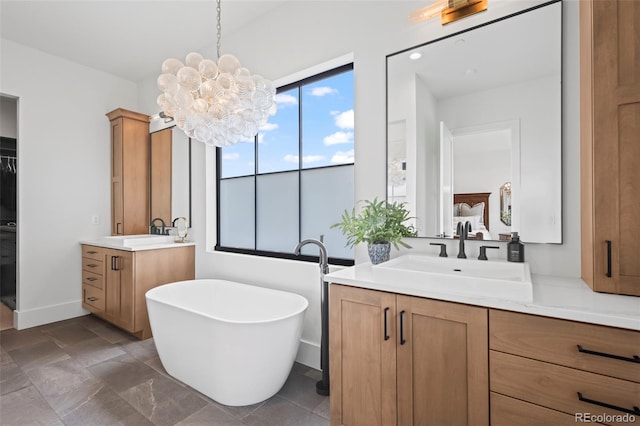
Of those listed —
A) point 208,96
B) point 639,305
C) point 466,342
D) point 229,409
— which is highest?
point 208,96

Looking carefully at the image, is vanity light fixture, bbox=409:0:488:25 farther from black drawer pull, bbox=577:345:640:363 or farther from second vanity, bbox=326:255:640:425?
black drawer pull, bbox=577:345:640:363

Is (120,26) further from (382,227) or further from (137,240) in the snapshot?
(382,227)

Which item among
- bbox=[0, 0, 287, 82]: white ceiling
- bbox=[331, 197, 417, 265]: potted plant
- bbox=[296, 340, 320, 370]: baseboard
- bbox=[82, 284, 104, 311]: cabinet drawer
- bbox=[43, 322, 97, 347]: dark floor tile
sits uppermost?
bbox=[0, 0, 287, 82]: white ceiling

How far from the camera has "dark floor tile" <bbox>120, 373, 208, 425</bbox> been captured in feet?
6.14

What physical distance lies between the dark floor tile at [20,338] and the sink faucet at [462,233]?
149 inches

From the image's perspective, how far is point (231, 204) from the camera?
11.0 feet

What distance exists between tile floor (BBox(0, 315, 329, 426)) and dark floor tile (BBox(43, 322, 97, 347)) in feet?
0.22

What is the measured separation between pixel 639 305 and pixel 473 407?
70cm

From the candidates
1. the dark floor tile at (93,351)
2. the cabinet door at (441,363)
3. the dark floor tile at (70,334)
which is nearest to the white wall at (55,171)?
the dark floor tile at (70,334)

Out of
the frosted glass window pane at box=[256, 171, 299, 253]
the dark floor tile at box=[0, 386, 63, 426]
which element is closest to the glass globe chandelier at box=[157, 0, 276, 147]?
the frosted glass window pane at box=[256, 171, 299, 253]

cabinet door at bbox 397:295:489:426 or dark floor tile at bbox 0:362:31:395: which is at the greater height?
cabinet door at bbox 397:295:489:426

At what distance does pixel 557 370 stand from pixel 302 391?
5.16ft

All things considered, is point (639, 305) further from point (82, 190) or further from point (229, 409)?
point (82, 190)

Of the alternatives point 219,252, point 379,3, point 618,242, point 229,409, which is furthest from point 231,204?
point 618,242
